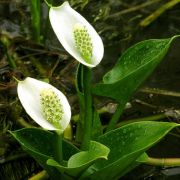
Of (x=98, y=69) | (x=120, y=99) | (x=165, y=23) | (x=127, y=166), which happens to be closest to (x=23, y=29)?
(x=98, y=69)

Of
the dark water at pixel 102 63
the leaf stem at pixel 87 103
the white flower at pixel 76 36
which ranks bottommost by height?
the dark water at pixel 102 63

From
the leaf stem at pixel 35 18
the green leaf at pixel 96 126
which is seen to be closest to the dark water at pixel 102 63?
the leaf stem at pixel 35 18

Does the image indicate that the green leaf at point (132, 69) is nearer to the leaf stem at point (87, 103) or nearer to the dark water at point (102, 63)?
the leaf stem at point (87, 103)

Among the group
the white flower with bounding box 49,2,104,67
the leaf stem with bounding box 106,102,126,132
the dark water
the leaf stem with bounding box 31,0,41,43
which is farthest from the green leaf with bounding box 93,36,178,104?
the leaf stem with bounding box 31,0,41,43

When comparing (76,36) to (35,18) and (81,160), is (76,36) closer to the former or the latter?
(81,160)

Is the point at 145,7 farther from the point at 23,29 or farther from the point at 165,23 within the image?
the point at 23,29

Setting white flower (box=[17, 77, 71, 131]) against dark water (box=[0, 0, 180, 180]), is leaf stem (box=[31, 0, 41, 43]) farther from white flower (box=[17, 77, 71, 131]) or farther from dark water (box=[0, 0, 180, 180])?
white flower (box=[17, 77, 71, 131])
